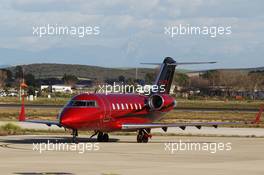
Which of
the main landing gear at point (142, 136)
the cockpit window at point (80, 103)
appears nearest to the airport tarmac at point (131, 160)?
the main landing gear at point (142, 136)

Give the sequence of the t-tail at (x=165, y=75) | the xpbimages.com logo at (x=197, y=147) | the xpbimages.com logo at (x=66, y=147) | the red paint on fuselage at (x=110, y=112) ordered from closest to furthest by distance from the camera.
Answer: the xpbimages.com logo at (x=66, y=147)
the xpbimages.com logo at (x=197, y=147)
the red paint on fuselage at (x=110, y=112)
the t-tail at (x=165, y=75)

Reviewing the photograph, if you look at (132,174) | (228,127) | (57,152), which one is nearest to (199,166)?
(132,174)

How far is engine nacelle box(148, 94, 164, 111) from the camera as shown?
134 ft

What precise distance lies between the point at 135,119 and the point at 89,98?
385 cm

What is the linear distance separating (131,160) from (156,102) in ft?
45.4

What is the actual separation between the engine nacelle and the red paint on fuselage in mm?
235

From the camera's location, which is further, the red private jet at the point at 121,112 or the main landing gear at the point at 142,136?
the main landing gear at the point at 142,136

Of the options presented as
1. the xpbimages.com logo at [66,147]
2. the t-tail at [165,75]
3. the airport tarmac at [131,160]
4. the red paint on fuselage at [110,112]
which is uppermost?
the t-tail at [165,75]

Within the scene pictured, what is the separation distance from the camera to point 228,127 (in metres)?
56.5

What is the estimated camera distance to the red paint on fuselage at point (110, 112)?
35688 mm

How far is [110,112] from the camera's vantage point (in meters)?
37.6

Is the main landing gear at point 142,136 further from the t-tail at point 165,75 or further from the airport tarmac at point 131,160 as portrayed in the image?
the t-tail at point 165,75

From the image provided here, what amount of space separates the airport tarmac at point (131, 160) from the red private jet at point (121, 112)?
104cm

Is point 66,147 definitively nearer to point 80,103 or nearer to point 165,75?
point 80,103
